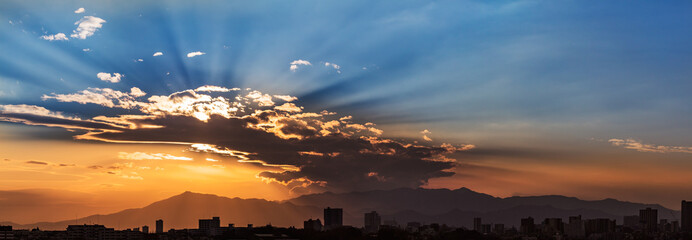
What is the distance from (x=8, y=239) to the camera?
148 metres

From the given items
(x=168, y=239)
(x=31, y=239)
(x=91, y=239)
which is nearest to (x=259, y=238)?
(x=168, y=239)

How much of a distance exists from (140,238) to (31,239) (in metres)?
25.4

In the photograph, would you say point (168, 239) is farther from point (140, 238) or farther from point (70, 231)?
point (70, 231)

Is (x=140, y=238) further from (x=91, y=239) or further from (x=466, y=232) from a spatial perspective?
(x=466, y=232)

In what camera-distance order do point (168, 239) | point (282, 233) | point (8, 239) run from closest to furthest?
point (8, 239) < point (168, 239) < point (282, 233)

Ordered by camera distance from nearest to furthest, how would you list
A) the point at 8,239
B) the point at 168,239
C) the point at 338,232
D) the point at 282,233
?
the point at 8,239, the point at 338,232, the point at 168,239, the point at 282,233

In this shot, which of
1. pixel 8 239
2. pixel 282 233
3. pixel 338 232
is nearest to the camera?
pixel 8 239

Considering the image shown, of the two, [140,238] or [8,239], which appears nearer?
[8,239]

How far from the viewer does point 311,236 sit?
166750mm

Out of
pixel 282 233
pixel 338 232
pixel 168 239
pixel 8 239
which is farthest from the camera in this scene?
pixel 282 233

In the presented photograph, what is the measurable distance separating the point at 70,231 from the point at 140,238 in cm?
1702

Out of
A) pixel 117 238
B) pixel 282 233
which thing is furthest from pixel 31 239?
pixel 282 233

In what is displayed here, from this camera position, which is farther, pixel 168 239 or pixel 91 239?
pixel 168 239

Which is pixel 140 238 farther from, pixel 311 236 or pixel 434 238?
pixel 434 238
